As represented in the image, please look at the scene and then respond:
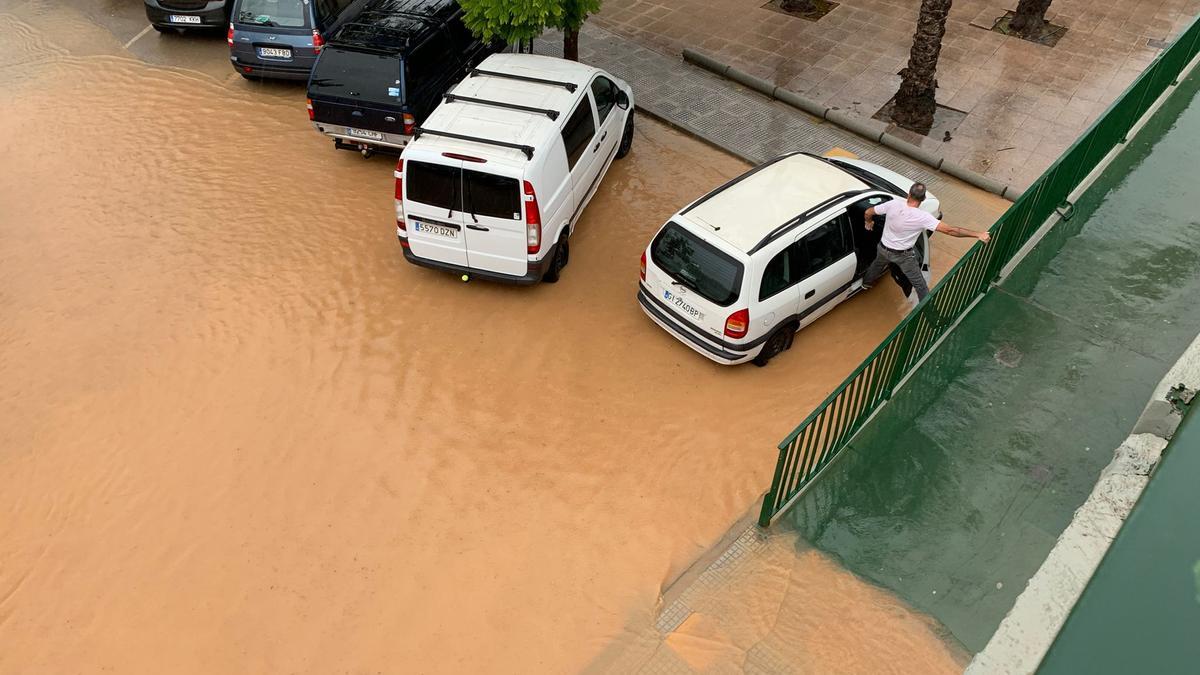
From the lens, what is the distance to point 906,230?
8383mm

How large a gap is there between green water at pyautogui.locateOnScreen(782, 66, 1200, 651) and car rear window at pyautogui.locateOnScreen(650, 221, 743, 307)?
1.81m

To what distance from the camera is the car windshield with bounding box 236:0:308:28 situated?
12.6 metres

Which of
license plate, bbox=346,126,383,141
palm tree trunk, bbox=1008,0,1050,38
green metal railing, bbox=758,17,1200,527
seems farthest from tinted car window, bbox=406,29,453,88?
palm tree trunk, bbox=1008,0,1050,38

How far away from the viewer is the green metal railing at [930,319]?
6.81 metres

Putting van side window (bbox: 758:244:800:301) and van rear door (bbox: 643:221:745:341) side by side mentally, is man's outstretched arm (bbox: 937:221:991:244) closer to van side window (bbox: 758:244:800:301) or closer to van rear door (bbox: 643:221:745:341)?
van side window (bbox: 758:244:800:301)

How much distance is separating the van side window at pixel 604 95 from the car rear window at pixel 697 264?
2.56m

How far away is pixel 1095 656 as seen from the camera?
17.7 ft

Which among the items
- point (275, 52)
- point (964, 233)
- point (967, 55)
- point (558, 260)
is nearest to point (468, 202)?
point (558, 260)

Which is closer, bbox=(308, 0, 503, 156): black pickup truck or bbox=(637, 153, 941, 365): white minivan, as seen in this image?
bbox=(637, 153, 941, 365): white minivan

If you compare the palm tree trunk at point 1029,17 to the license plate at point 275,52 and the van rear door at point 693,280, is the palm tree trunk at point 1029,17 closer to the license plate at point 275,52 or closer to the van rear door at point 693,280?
the van rear door at point 693,280

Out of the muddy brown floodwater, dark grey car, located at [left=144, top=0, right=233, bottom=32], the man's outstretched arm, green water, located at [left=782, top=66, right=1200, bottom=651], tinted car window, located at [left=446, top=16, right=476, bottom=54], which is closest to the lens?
green water, located at [left=782, top=66, right=1200, bottom=651]

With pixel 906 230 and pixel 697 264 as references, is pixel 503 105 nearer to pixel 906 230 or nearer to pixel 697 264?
pixel 697 264

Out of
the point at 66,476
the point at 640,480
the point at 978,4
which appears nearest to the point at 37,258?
the point at 66,476

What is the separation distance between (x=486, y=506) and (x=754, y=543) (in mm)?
2291
